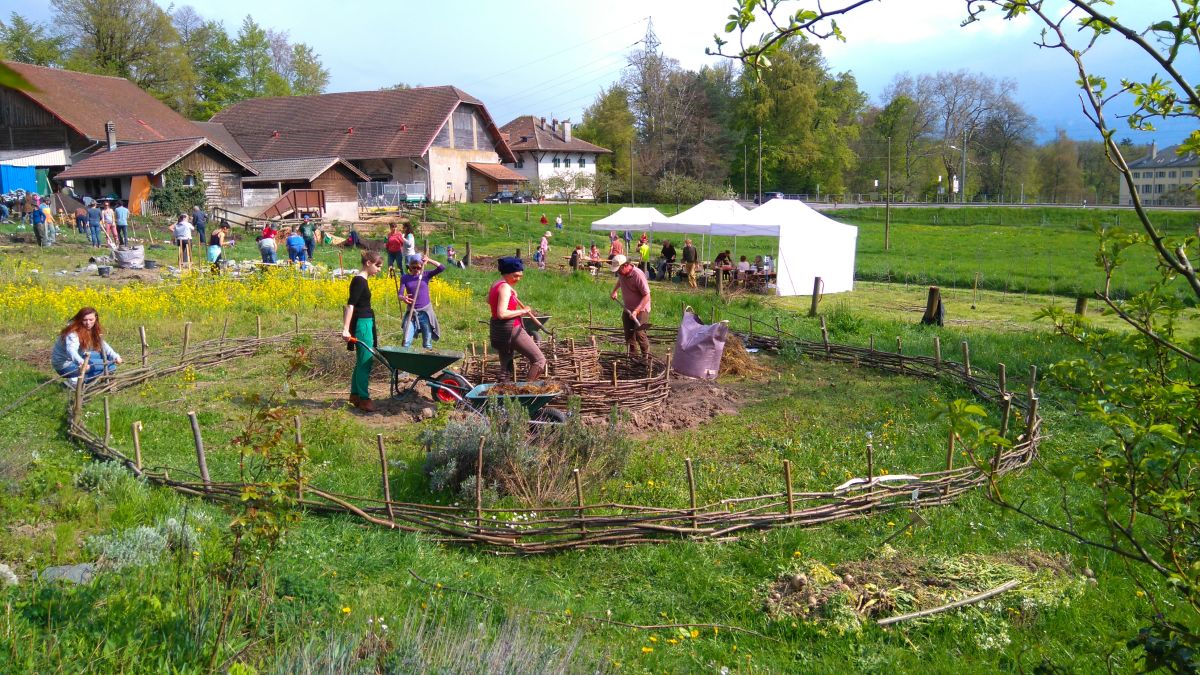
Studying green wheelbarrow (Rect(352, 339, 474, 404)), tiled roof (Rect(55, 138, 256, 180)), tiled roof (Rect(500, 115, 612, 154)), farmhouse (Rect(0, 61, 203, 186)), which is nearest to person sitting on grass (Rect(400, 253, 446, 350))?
green wheelbarrow (Rect(352, 339, 474, 404))

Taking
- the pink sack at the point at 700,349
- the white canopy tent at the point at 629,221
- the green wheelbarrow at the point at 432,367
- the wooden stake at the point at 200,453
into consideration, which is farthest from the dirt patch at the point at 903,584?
the white canopy tent at the point at 629,221

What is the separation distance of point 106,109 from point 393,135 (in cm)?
1317

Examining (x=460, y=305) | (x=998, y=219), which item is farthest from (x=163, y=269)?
(x=998, y=219)

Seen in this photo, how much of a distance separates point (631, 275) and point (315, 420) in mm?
4318

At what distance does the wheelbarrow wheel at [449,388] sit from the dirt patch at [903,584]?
4.15m

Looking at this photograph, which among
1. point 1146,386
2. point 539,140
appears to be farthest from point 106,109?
point 1146,386

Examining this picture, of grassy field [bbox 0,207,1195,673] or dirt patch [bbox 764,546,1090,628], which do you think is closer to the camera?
grassy field [bbox 0,207,1195,673]

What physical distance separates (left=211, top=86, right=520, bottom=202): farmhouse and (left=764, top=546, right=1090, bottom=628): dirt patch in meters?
41.2

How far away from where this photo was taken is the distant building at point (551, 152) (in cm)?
6109

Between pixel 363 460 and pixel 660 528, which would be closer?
pixel 660 528

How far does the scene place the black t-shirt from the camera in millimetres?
8656

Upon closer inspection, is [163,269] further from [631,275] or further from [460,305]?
[631,275]

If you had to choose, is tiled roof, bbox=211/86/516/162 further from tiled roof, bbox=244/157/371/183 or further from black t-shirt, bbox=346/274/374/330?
black t-shirt, bbox=346/274/374/330

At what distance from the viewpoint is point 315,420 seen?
8.08m
